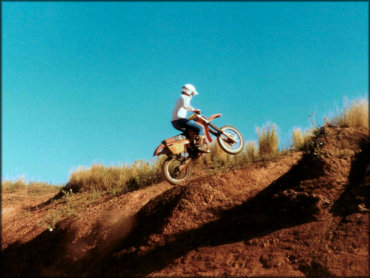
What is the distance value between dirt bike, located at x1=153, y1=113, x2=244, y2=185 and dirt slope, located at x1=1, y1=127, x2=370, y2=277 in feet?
1.47

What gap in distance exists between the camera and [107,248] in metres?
8.77

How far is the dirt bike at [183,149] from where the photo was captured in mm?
8719

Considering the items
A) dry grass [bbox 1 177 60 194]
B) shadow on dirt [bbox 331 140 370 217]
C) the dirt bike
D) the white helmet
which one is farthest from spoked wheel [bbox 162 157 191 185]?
dry grass [bbox 1 177 60 194]

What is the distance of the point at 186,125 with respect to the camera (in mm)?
8930

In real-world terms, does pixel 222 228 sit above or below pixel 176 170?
below

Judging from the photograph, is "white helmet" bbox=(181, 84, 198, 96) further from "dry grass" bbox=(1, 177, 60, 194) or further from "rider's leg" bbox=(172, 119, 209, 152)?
"dry grass" bbox=(1, 177, 60, 194)

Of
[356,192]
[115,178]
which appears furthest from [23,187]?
[356,192]

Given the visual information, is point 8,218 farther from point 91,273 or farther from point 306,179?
point 306,179

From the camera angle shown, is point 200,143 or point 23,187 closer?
point 200,143

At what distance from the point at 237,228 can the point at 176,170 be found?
2037 mm

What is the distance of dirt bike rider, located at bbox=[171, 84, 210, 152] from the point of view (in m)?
8.81

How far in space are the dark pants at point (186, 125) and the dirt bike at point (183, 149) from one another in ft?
0.36

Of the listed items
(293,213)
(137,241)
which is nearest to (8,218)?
(137,241)

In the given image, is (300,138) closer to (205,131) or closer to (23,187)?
(205,131)
